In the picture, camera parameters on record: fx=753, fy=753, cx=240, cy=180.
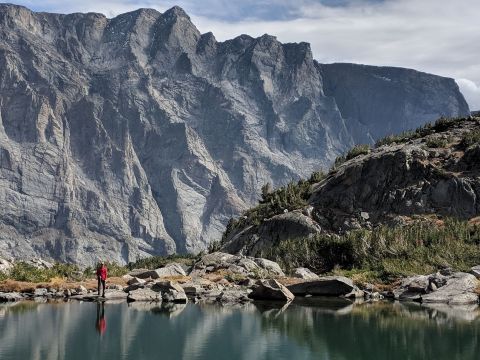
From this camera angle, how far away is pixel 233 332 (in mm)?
34375

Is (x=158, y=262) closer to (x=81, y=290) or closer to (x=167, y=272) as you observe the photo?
(x=167, y=272)

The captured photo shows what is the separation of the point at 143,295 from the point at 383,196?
4352cm

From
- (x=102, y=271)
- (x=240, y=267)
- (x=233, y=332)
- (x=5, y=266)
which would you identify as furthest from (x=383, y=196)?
(x=233, y=332)

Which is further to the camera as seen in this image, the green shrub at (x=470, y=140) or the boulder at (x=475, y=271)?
the green shrub at (x=470, y=140)

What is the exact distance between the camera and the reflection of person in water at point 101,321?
112 ft

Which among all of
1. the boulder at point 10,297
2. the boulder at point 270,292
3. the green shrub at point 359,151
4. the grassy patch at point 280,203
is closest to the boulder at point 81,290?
the boulder at point 10,297

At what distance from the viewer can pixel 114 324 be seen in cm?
3566

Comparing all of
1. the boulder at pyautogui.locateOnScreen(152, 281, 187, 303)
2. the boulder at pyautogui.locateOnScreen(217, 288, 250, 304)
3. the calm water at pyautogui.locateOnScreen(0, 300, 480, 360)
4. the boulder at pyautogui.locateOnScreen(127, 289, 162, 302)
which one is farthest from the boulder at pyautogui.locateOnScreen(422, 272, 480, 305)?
the boulder at pyautogui.locateOnScreen(127, 289, 162, 302)

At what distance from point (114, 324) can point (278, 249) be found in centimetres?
3266

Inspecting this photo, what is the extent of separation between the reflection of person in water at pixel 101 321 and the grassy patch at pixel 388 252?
22.3 m

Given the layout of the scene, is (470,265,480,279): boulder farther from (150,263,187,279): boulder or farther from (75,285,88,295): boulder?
(75,285,88,295): boulder

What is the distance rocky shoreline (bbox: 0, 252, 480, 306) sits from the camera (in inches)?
1848

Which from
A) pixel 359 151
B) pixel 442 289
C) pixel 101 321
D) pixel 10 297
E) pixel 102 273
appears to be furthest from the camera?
Result: pixel 359 151

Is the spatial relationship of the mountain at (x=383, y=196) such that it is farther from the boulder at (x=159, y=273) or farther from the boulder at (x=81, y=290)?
the boulder at (x=81, y=290)
